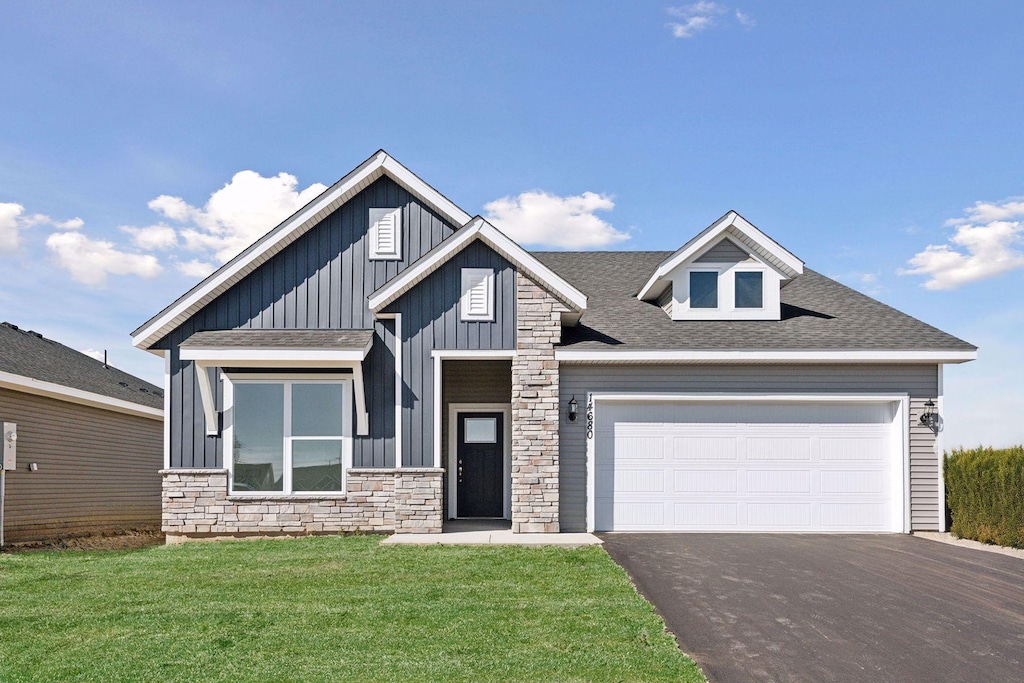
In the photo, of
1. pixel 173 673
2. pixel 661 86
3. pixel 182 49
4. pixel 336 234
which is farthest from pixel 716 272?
pixel 173 673

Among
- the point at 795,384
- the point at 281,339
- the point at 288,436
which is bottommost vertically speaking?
the point at 288,436

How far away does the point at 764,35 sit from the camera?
13.8 meters

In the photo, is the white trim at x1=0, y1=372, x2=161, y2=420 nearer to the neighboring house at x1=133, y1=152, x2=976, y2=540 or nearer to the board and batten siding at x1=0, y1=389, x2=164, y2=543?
the board and batten siding at x1=0, y1=389, x2=164, y2=543

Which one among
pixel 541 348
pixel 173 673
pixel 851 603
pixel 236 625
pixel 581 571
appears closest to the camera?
pixel 173 673

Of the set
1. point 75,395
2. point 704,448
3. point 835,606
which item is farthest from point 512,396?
point 75,395

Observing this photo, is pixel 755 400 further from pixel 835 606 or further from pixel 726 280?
pixel 835 606

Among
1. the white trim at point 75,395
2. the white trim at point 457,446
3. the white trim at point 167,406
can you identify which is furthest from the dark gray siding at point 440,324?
the white trim at point 75,395

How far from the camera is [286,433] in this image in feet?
44.1

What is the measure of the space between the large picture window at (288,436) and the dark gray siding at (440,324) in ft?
3.90

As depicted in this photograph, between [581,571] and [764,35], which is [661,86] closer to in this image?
[764,35]

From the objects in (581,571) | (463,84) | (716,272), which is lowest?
(581,571)

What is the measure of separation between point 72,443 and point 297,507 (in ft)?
23.7

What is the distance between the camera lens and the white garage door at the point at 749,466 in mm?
13562

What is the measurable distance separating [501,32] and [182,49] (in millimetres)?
5318
